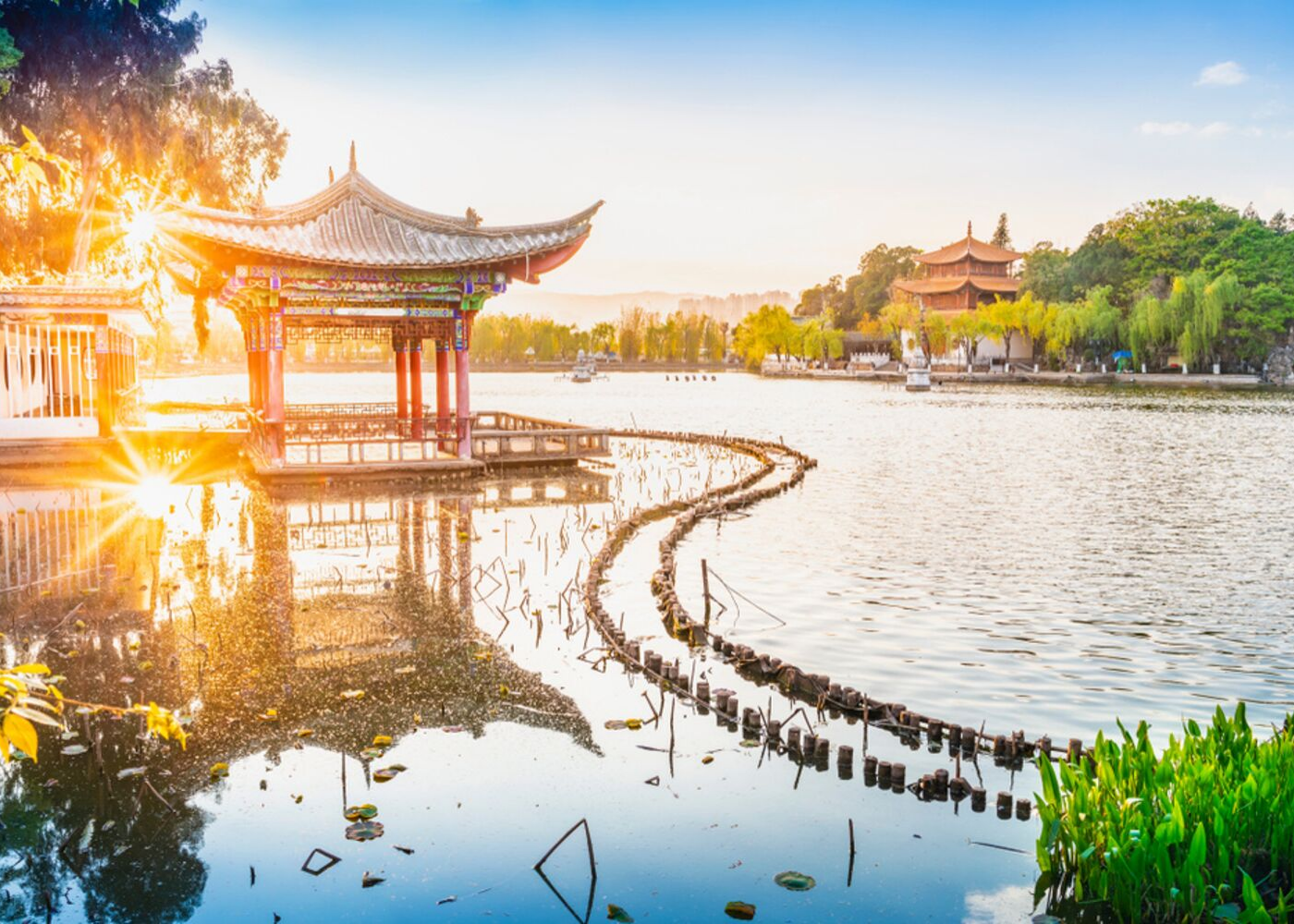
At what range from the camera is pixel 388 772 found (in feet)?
19.4

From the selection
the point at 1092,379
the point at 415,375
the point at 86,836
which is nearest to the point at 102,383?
the point at 415,375

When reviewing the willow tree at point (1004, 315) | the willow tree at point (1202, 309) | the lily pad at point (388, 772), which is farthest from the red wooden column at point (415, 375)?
the willow tree at point (1004, 315)

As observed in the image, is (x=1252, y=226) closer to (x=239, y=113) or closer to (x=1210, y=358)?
(x=1210, y=358)

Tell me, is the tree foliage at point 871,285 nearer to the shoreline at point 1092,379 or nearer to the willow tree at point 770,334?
the willow tree at point 770,334

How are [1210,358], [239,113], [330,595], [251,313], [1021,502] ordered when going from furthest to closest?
[1210,358] → [239,113] → [251,313] → [1021,502] → [330,595]

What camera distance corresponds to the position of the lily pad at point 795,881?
4926mm

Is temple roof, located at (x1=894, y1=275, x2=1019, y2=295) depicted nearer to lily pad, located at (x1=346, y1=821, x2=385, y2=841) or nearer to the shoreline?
the shoreline

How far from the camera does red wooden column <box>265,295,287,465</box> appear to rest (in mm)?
17625

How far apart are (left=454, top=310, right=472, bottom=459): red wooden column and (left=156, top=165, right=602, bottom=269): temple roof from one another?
4.80ft

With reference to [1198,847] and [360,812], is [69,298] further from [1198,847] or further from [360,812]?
[1198,847]

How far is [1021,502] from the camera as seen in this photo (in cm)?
1831

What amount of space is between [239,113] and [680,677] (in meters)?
26.5

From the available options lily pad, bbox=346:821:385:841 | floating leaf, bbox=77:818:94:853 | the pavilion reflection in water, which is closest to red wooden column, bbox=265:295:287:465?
the pavilion reflection in water

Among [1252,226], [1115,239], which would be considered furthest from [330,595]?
[1115,239]
